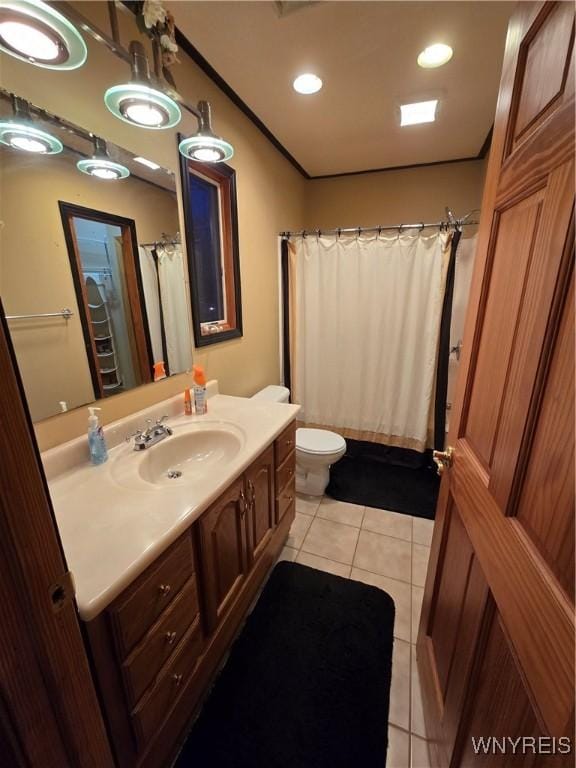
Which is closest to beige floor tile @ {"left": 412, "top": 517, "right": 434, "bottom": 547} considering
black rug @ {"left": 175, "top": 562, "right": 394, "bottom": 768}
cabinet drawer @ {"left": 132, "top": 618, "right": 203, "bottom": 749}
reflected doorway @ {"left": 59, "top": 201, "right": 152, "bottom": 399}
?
black rug @ {"left": 175, "top": 562, "right": 394, "bottom": 768}

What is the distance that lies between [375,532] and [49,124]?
2.37 meters

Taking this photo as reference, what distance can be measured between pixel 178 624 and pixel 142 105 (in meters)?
1.60

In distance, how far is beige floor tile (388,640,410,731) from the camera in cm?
113

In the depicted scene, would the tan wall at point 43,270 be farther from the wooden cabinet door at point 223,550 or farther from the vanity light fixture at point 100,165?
the wooden cabinet door at point 223,550

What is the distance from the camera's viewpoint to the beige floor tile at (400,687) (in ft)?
3.71

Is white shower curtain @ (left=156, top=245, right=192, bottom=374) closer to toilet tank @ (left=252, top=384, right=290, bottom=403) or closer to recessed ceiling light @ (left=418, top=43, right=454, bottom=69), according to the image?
toilet tank @ (left=252, top=384, right=290, bottom=403)

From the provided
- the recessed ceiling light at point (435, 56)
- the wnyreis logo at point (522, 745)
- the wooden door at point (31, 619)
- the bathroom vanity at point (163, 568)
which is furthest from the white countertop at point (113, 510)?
the recessed ceiling light at point (435, 56)

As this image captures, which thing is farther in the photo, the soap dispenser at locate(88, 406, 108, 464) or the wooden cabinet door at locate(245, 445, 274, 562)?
the wooden cabinet door at locate(245, 445, 274, 562)

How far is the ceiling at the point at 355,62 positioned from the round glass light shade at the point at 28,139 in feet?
2.58

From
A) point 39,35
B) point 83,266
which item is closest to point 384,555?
point 83,266

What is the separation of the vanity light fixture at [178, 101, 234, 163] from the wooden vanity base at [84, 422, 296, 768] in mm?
1262

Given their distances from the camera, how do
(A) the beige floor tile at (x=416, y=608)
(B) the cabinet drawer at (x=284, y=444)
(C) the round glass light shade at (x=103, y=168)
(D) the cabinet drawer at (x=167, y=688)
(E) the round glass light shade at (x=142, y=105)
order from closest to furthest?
1. (D) the cabinet drawer at (x=167, y=688)
2. (E) the round glass light shade at (x=142, y=105)
3. (C) the round glass light shade at (x=103, y=168)
4. (A) the beige floor tile at (x=416, y=608)
5. (B) the cabinet drawer at (x=284, y=444)

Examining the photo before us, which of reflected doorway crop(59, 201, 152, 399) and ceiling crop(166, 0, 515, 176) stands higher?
ceiling crop(166, 0, 515, 176)

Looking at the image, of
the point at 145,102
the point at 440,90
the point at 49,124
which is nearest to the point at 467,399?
the point at 145,102
